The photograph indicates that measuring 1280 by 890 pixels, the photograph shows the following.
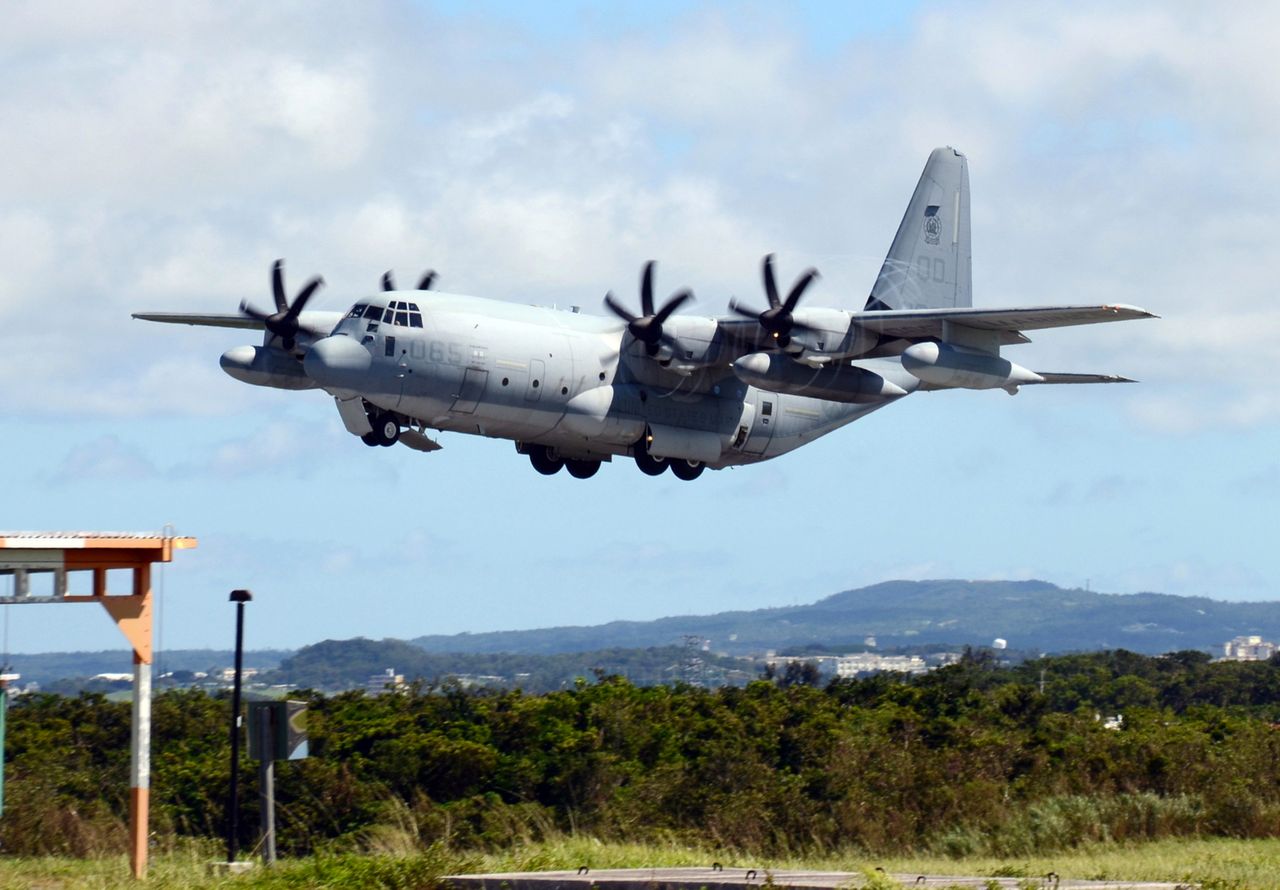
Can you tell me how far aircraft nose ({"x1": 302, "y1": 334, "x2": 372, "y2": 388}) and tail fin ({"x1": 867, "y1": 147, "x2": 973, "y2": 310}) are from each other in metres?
12.4

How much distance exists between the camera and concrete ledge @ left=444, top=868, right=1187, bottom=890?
47.0ft

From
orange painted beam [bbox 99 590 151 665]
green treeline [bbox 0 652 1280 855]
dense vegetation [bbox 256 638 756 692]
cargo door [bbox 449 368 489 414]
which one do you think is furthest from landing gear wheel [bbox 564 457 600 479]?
dense vegetation [bbox 256 638 756 692]

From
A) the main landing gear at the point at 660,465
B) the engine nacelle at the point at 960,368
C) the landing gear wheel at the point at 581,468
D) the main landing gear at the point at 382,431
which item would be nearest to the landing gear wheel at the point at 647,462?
the main landing gear at the point at 660,465

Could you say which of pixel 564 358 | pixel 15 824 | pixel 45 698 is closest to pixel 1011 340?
pixel 564 358

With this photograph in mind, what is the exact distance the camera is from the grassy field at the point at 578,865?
650 inches

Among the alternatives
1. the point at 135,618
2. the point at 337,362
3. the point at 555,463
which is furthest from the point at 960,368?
the point at 135,618

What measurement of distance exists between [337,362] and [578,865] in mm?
11843

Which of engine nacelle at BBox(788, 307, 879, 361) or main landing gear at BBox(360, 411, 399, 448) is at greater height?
engine nacelle at BBox(788, 307, 879, 361)

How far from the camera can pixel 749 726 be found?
31.7m

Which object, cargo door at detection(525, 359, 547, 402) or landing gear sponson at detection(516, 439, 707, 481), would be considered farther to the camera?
landing gear sponson at detection(516, 439, 707, 481)

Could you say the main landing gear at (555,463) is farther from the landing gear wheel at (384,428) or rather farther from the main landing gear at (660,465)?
the landing gear wheel at (384,428)

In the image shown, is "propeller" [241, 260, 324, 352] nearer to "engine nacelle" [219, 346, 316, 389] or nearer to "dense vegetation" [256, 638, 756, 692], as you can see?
"engine nacelle" [219, 346, 316, 389]

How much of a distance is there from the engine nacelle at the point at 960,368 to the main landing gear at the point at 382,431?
9.23 meters

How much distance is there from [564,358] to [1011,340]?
27.7 ft
